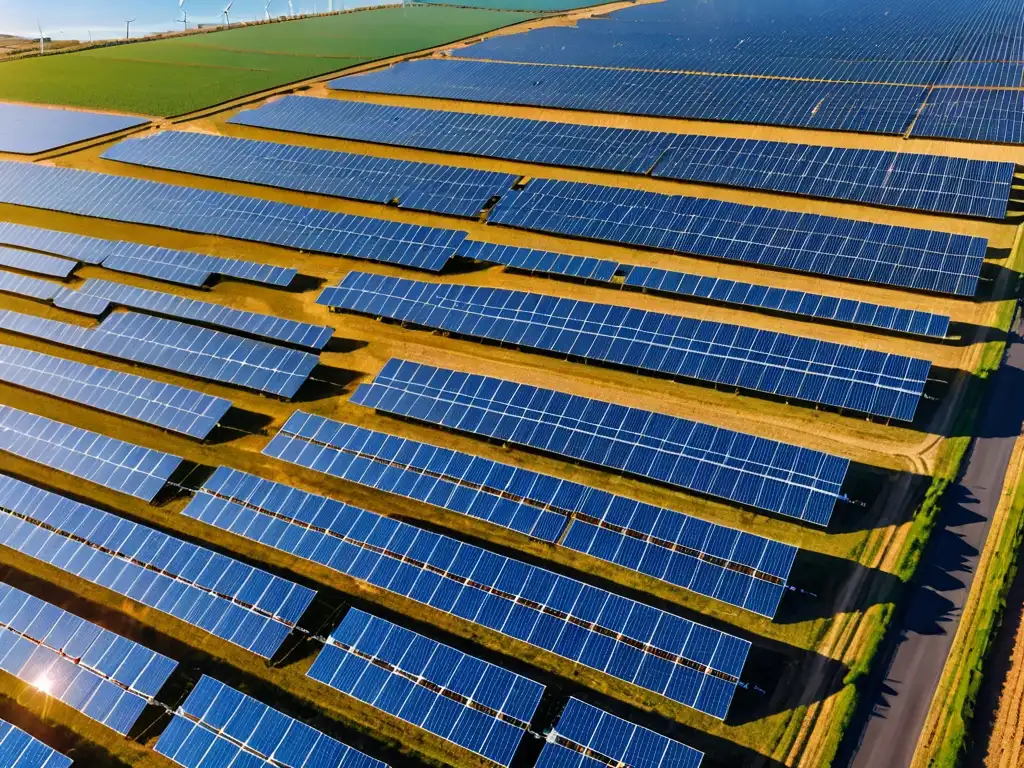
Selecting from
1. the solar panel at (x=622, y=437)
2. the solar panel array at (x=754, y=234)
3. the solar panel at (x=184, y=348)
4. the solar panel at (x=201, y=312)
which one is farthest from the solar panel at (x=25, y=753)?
the solar panel array at (x=754, y=234)

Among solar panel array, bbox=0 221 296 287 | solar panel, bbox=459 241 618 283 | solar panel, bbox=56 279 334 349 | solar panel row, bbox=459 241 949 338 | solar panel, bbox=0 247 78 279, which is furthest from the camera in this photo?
solar panel, bbox=0 247 78 279

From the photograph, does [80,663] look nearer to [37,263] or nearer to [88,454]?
[88,454]

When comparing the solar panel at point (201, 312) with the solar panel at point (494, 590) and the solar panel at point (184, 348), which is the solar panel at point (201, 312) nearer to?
the solar panel at point (184, 348)

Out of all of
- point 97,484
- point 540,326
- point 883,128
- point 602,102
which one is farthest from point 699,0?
point 97,484

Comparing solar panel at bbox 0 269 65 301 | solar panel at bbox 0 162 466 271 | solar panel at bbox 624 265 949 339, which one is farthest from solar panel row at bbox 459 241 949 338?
solar panel at bbox 0 269 65 301

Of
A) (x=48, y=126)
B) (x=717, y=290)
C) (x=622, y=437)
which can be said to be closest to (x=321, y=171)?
(x=48, y=126)

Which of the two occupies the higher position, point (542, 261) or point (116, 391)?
point (542, 261)

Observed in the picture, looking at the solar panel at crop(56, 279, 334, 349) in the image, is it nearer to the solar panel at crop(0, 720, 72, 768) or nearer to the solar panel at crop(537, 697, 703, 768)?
the solar panel at crop(0, 720, 72, 768)

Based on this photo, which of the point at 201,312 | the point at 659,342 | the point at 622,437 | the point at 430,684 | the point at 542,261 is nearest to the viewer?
the point at 430,684
